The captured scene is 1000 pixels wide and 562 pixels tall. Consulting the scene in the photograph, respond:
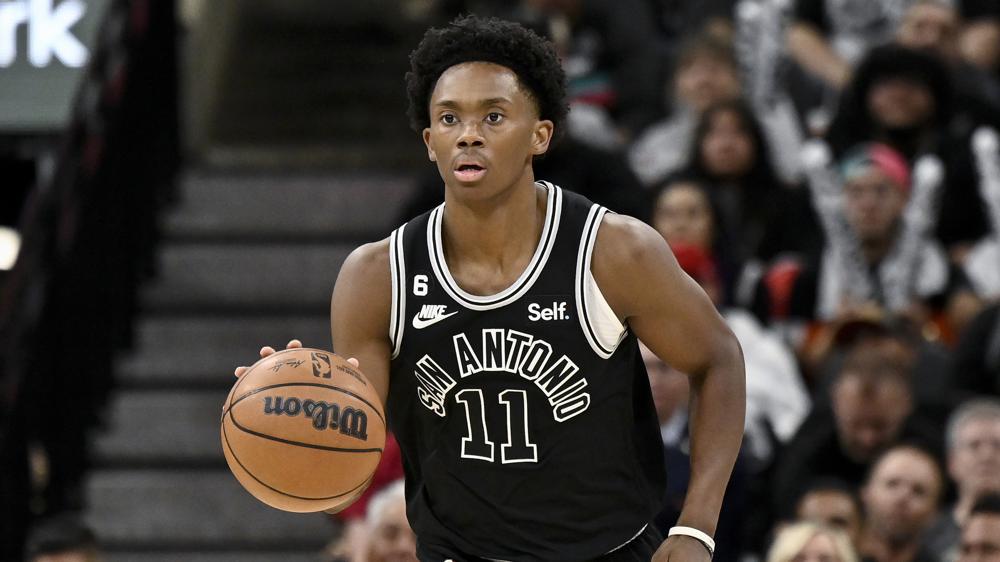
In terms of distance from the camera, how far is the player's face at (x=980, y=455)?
7.09m

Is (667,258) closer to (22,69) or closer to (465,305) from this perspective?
(465,305)

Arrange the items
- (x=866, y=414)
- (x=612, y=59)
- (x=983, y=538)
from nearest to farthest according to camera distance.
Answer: (x=983, y=538), (x=866, y=414), (x=612, y=59)

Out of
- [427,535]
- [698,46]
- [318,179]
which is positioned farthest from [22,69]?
[427,535]

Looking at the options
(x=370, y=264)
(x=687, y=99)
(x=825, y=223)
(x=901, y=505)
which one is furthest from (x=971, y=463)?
(x=370, y=264)

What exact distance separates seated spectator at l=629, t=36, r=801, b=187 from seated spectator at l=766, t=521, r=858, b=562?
2980 millimetres

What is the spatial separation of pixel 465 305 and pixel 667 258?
1.59 ft

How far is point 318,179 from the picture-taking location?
1000 cm

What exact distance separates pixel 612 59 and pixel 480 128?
6408 millimetres

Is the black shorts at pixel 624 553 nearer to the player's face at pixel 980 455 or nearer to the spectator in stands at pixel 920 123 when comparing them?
the player's face at pixel 980 455

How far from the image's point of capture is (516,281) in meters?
4.29

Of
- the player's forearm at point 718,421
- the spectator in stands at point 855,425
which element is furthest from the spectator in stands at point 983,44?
the player's forearm at point 718,421

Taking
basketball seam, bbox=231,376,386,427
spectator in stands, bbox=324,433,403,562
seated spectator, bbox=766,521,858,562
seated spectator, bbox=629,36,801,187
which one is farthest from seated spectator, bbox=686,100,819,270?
basketball seam, bbox=231,376,386,427

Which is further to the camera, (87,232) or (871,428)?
(87,232)

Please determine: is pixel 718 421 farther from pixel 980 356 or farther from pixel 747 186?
pixel 747 186
